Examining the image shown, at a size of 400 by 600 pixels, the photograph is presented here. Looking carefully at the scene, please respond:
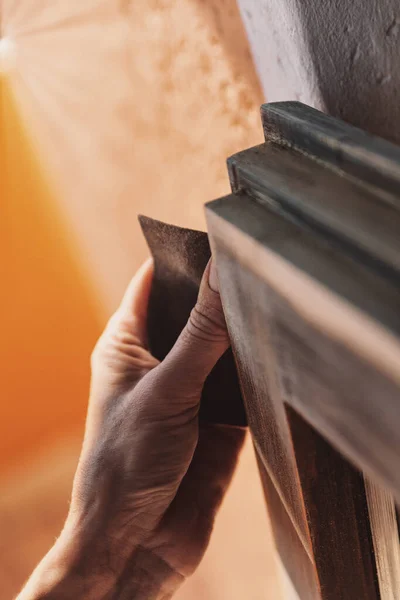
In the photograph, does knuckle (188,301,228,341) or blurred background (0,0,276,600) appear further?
blurred background (0,0,276,600)

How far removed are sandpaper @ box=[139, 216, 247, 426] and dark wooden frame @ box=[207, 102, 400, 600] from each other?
9.1 inches

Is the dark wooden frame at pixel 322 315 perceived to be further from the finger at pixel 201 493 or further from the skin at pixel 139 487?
the finger at pixel 201 493

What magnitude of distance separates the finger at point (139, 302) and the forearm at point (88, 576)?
286 mm

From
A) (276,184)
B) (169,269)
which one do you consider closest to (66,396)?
(169,269)

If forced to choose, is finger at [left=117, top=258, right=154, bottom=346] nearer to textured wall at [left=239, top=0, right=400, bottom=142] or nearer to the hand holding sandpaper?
the hand holding sandpaper

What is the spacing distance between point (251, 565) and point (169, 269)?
0.85 metres

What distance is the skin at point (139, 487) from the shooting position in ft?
2.16

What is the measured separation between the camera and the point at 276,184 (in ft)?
1.19


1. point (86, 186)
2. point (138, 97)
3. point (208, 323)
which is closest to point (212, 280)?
point (208, 323)

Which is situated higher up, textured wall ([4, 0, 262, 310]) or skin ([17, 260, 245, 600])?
textured wall ([4, 0, 262, 310])

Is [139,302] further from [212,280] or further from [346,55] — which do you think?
[346,55]

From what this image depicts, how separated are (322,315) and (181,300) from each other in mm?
500

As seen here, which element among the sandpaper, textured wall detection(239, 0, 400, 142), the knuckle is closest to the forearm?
the sandpaper

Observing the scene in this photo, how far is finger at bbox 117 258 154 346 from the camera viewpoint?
839 mm
